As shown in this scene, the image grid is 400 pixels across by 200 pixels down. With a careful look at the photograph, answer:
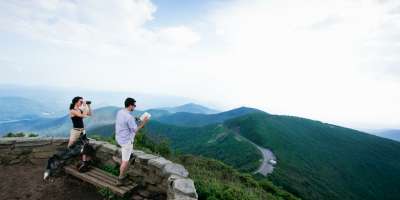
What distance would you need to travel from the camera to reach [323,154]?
103 m

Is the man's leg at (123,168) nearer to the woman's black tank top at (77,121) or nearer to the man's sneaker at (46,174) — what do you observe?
the woman's black tank top at (77,121)

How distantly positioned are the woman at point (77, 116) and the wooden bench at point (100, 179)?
870 millimetres

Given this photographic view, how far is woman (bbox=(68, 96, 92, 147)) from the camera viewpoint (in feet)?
23.0

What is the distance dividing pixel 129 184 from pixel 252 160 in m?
77.8

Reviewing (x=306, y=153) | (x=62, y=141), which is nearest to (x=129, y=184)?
(x=62, y=141)

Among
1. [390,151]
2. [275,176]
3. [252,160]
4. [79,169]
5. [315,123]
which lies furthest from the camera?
[315,123]

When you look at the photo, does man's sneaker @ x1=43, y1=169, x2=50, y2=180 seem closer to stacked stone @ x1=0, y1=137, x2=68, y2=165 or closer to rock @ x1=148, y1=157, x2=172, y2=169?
stacked stone @ x1=0, y1=137, x2=68, y2=165

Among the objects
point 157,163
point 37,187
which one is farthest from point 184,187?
point 37,187

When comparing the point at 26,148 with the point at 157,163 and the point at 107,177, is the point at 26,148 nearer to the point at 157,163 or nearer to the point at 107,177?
the point at 107,177

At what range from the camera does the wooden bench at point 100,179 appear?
5.70 metres

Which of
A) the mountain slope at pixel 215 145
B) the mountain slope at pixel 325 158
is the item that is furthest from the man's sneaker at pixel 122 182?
the mountain slope at pixel 325 158

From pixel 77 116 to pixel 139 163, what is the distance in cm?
253

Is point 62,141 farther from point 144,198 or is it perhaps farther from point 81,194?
point 144,198

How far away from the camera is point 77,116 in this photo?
706 centimetres
